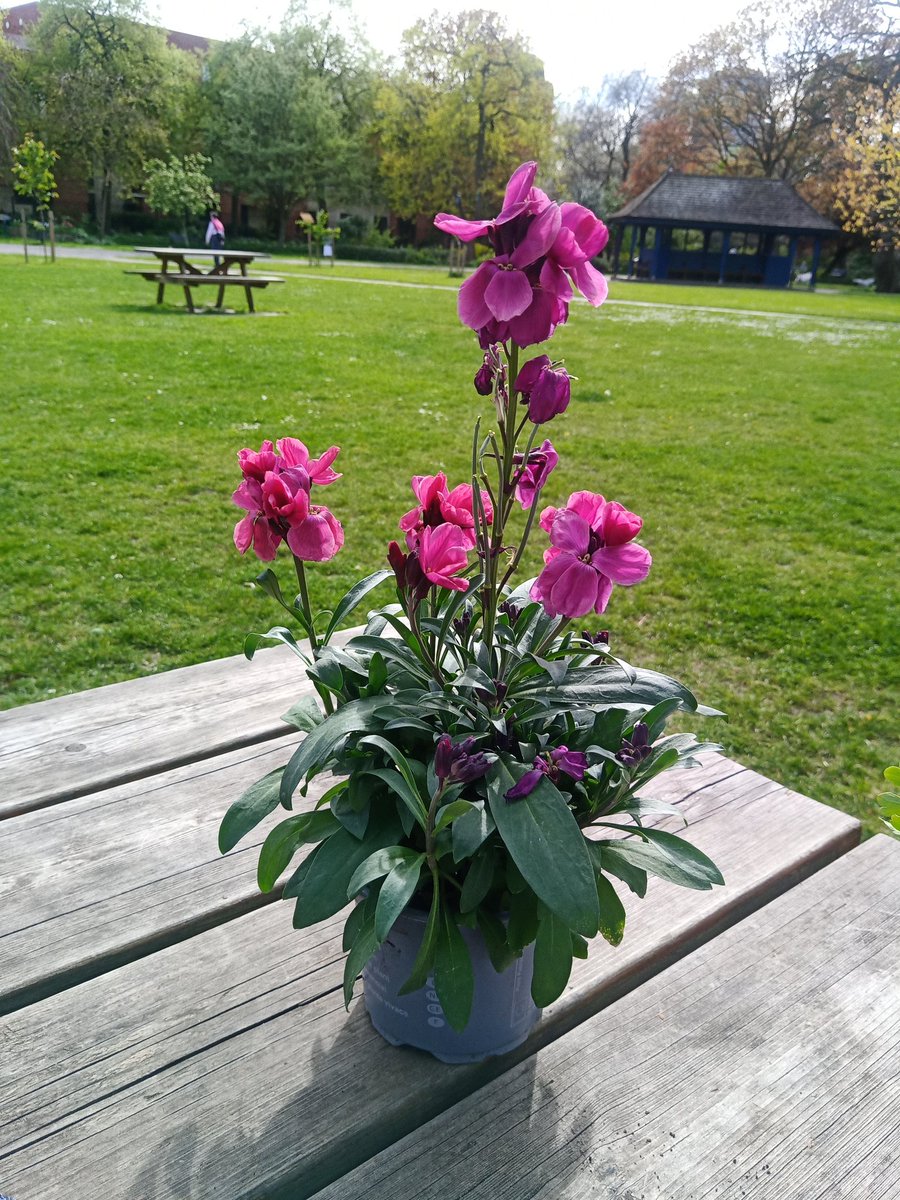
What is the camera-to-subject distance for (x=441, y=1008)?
42.5 inches

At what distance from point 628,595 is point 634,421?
12.6 feet

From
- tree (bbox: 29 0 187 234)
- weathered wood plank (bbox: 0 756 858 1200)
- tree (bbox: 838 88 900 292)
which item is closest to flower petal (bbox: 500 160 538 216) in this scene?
weathered wood plank (bbox: 0 756 858 1200)

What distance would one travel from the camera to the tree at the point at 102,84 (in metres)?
35.6

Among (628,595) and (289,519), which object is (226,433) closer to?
(628,595)

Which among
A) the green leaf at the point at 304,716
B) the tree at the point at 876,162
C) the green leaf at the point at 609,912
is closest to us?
the green leaf at the point at 609,912

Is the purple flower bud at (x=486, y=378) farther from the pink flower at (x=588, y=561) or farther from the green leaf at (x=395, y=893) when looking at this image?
the green leaf at (x=395, y=893)

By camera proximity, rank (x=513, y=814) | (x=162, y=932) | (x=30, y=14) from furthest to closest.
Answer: (x=30, y=14), (x=162, y=932), (x=513, y=814)

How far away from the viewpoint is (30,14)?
152ft

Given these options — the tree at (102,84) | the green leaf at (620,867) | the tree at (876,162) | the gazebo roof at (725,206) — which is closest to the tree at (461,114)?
the gazebo roof at (725,206)

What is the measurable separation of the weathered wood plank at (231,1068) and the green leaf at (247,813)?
0.85 ft

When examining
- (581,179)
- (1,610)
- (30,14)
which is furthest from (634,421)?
(30,14)

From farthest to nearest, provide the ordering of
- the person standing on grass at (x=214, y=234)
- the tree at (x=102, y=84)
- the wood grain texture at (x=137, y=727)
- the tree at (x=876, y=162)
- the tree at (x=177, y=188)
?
the tree at (x=102, y=84), the tree at (x=177, y=188), the person standing on grass at (x=214, y=234), the tree at (x=876, y=162), the wood grain texture at (x=137, y=727)

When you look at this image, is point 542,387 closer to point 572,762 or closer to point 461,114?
point 572,762

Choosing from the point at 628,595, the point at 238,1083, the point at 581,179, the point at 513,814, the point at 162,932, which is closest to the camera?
the point at 513,814
